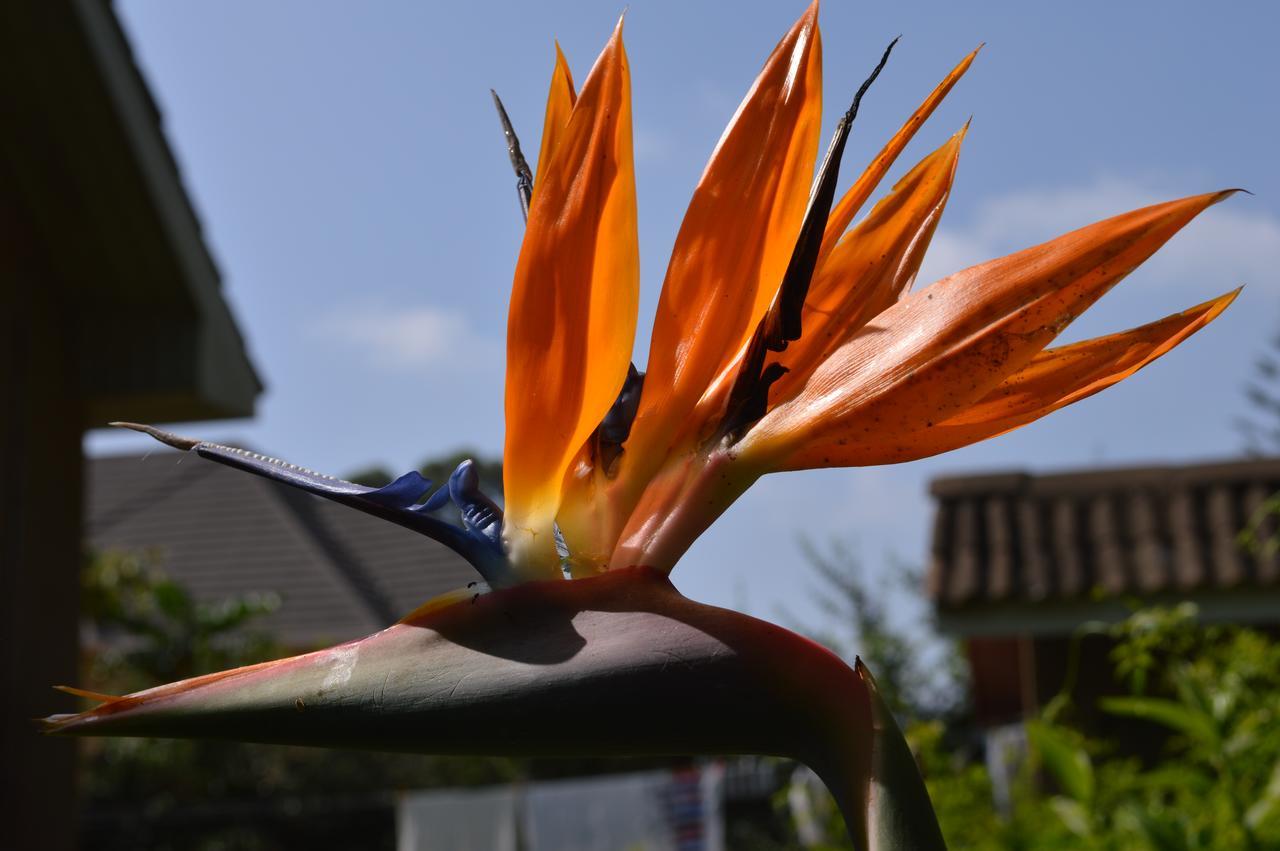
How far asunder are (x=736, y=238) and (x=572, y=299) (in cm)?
8

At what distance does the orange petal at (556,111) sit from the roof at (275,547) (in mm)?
10410

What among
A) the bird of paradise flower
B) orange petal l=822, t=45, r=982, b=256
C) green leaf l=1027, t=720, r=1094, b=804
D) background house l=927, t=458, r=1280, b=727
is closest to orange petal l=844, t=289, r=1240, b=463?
the bird of paradise flower

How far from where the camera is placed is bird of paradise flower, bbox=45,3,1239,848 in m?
0.50

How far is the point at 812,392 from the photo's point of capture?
616 millimetres

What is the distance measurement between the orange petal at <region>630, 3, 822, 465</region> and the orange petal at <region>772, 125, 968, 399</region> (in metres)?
0.04

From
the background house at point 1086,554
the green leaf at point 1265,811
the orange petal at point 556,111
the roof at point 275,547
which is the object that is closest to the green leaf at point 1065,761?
the green leaf at point 1265,811

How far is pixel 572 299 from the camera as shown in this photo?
24.9 inches

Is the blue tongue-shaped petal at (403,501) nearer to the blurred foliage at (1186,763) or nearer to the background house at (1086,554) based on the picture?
the blurred foliage at (1186,763)

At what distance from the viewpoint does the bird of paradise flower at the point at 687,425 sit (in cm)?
50

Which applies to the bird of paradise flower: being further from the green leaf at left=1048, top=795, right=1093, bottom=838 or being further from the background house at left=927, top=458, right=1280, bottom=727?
the background house at left=927, top=458, right=1280, bottom=727

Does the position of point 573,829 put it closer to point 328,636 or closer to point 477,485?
point 328,636

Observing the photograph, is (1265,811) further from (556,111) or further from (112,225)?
(112,225)

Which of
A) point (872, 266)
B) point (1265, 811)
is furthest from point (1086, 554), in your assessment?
point (872, 266)

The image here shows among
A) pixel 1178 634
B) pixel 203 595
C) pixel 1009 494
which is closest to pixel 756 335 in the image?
pixel 1178 634
